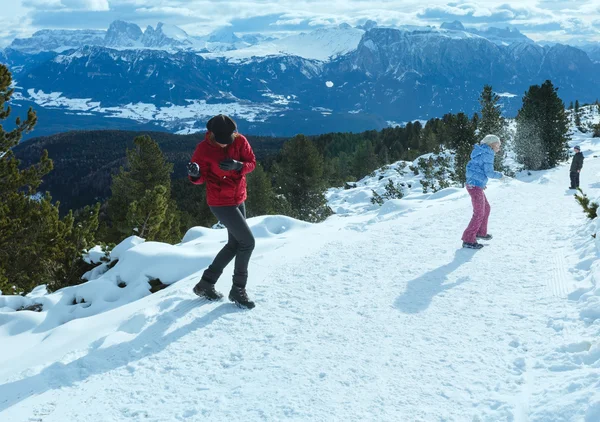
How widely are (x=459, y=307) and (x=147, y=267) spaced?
197 inches

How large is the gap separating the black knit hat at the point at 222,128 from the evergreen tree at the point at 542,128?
28666 mm

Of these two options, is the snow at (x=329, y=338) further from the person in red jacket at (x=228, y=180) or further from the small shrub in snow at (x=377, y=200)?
the small shrub in snow at (x=377, y=200)

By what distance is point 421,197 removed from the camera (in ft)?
53.2

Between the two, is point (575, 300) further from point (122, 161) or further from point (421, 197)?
point (122, 161)

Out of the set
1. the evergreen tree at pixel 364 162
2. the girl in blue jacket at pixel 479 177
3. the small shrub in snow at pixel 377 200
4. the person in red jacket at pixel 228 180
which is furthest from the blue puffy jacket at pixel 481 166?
the evergreen tree at pixel 364 162

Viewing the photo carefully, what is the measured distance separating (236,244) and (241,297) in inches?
27.3

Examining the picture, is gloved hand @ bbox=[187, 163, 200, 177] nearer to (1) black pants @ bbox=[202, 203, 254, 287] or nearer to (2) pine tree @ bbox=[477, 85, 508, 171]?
(1) black pants @ bbox=[202, 203, 254, 287]

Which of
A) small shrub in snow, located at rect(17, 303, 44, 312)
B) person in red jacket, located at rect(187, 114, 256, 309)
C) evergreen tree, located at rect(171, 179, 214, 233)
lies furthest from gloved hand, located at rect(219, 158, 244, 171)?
evergreen tree, located at rect(171, 179, 214, 233)

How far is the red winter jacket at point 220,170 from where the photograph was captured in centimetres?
546

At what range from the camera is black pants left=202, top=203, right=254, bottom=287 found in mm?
5645

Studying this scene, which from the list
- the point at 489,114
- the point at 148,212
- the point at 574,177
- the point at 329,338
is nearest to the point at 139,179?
the point at 148,212

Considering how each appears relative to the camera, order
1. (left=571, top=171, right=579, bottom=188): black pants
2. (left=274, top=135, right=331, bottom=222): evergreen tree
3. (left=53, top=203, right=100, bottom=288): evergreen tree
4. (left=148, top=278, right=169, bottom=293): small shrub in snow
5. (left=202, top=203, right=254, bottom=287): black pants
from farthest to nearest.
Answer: (left=274, top=135, right=331, bottom=222): evergreen tree < (left=571, top=171, right=579, bottom=188): black pants < (left=53, top=203, right=100, bottom=288): evergreen tree < (left=148, top=278, right=169, bottom=293): small shrub in snow < (left=202, top=203, right=254, bottom=287): black pants

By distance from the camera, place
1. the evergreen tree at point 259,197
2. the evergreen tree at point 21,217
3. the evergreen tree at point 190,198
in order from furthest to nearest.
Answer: the evergreen tree at point 190,198 < the evergreen tree at point 259,197 < the evergreen tree at point 21,217

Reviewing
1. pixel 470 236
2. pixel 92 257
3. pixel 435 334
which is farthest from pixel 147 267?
pixel 470 236
